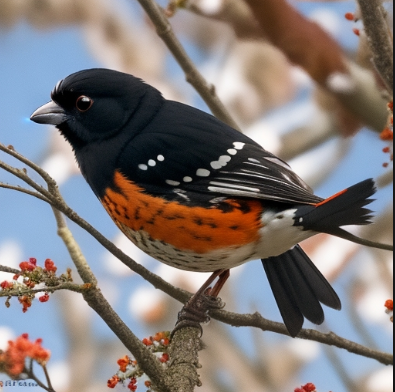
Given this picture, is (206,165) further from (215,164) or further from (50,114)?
(50,114)

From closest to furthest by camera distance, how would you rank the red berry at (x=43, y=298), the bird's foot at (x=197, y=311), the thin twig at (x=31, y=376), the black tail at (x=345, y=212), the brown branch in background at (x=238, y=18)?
the thin twig at (x=31, y=376)
the red berry at (x=43, y=298)
the black tail at (x=345, y=212)
the bird's foot at (x=197, y=311)
the brown branch in background at (x=238, y=18)

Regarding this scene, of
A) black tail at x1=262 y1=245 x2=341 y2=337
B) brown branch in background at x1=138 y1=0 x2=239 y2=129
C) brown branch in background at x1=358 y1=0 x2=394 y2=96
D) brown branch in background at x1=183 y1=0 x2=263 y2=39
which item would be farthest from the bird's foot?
brown branch in background at x1=183 y1=0 x2=263 y2=39

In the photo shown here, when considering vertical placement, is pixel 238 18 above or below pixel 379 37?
above

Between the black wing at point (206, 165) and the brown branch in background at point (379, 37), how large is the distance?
1.10ft

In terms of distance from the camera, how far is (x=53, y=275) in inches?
46.0

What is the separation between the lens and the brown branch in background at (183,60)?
1.80m

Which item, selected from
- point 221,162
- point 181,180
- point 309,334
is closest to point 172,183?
point 181,180

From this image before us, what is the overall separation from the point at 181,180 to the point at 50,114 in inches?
15.2

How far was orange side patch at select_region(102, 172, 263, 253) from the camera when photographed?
153cm

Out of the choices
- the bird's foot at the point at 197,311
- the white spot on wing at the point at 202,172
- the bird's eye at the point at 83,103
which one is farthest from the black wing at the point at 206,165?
the bird's foot at the point at 197,311

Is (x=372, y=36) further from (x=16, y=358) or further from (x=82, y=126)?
(x=16, y=358)

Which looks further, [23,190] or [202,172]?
[202,172]

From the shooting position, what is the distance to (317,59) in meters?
2.05

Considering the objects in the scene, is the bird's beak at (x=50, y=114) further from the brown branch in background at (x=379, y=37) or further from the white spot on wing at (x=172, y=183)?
the brown branch in background at (x=379, y=37)
